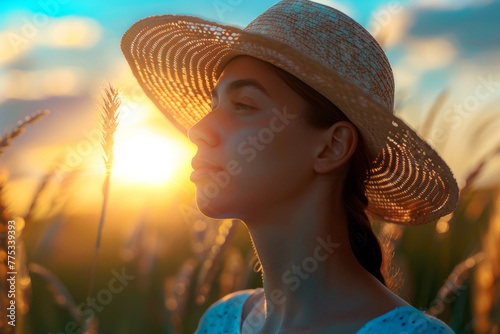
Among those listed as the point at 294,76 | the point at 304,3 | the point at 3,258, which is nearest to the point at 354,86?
the point at 294,76

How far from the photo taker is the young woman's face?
4.83ft

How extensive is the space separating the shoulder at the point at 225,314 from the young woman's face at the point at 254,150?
459 millimetres

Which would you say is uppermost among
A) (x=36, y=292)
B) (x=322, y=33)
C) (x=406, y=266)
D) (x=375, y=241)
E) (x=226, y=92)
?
(x=322, y=33)

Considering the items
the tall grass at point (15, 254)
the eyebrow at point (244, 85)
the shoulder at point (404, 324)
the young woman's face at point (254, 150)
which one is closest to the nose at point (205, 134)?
the young woman's face at point (254, 150)

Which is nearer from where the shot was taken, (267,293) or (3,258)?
(3,258)

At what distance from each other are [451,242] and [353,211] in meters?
0.79

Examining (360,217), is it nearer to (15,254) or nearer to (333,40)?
(333,40)

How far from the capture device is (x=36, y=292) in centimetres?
205

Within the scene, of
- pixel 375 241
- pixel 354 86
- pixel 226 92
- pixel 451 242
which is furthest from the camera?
pixel 451 242

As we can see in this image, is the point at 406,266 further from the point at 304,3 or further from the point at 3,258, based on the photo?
the point at 3,258

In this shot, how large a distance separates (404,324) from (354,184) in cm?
42

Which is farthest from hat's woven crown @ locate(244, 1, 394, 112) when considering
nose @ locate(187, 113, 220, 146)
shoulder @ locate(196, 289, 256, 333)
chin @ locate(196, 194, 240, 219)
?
shoulder @ locate(196, 289, 256, 333)

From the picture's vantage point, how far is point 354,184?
1646 mm

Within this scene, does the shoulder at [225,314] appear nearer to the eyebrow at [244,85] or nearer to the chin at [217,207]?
the chin at [217,207]
